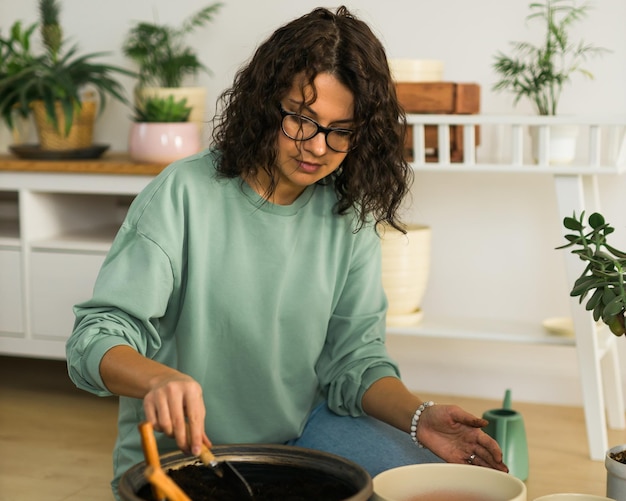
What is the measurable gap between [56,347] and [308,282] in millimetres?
1311

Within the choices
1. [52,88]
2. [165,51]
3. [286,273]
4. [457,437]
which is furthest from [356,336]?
[165,51]

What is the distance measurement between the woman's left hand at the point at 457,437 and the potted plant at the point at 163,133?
137 centimetres

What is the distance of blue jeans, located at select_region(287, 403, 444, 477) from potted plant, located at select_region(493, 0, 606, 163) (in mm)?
965

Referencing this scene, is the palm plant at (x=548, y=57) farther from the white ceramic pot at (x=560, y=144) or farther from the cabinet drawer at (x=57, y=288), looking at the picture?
the cabinet drawer at (x=57, y=288)

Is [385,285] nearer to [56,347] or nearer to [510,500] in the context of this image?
[56,347]

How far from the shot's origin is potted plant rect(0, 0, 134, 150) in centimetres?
269

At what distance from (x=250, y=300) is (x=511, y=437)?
0.85 metres

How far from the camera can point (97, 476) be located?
220 cm

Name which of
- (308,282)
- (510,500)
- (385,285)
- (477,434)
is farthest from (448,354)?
(510,500)

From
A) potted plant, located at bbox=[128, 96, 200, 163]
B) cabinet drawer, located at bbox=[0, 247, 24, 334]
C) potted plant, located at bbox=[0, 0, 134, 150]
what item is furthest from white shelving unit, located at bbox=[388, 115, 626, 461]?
cabinet drawer, located at bbox=[0, 247, 24, 334]

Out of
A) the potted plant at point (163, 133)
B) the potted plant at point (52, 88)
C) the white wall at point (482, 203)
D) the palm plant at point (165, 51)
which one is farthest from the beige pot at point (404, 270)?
the potted plant at point (52, 88)

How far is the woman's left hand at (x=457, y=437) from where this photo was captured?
132 centimetres

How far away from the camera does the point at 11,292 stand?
2.70 m

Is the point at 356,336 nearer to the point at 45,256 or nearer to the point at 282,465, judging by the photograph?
the point at 282,465
